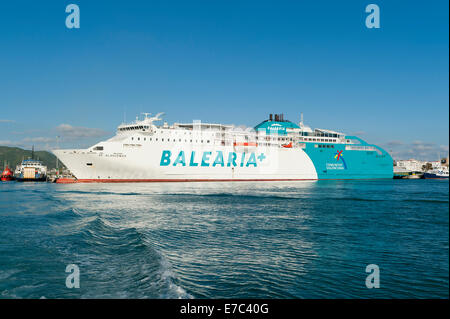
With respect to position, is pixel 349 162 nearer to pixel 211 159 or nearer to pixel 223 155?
pixel 223 155

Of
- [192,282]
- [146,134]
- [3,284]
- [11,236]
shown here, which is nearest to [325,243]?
[192,282]

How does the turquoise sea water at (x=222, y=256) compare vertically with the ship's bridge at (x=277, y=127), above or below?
below

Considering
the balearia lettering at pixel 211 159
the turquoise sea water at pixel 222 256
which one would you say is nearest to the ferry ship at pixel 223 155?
the balearia lettering at pixel 211 159

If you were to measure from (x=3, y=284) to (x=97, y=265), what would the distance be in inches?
83.3

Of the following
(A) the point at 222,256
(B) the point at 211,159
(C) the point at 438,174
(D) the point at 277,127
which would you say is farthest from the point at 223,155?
(C) the point at 438,174

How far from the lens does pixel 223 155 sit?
47469 millimetres

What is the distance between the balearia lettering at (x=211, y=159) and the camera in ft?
143

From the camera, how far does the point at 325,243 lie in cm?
1075

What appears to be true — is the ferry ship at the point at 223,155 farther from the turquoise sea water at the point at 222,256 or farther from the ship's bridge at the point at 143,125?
the turquoise sea water at the point at 222,256

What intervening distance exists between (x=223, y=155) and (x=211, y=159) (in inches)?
81.9

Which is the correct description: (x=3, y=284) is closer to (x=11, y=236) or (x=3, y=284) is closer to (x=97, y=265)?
(x=97, y=265)

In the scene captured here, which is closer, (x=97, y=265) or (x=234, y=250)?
(x=97, y=265)

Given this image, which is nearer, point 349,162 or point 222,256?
point 222,256

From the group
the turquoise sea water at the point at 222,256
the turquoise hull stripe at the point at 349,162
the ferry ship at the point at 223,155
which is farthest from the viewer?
the turquoise hull stripe at the point at 349,162
